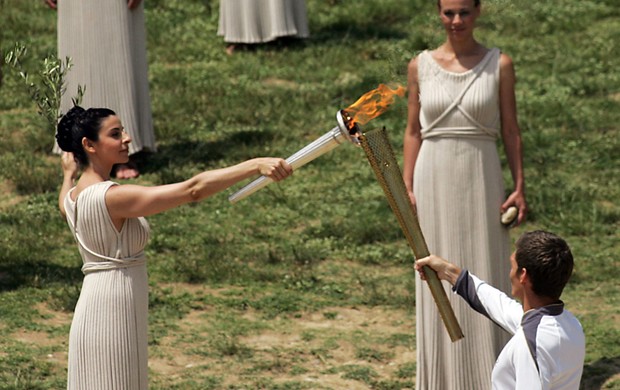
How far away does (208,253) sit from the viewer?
1052 centimetres

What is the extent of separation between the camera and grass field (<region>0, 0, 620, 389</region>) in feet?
28.3

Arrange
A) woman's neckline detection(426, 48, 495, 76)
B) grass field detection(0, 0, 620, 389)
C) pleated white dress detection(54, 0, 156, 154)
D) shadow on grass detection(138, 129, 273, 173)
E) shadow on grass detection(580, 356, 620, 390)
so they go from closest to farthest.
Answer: woman's neckline detection(426, 48, 495, 76)
shadow on grass detection(580, 356, 620, 390)
grass field detection(0, 0, 620, 389)
pleated white dress detection(54, 0, 156, 154)
shadow on grass detection(138, 129, 273, 173)

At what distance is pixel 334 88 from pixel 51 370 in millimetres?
6358

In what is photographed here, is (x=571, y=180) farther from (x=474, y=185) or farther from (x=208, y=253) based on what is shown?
(x=474, y=185)

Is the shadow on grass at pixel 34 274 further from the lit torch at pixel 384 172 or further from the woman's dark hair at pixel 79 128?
the lit torch at pixel 384 172

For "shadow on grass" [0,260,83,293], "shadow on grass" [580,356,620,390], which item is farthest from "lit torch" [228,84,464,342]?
"shadow on grass" [0,260,83,293]

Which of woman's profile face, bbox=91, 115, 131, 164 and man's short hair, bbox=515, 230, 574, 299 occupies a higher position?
woman's profile face, bbox=91, 115, 131, 164

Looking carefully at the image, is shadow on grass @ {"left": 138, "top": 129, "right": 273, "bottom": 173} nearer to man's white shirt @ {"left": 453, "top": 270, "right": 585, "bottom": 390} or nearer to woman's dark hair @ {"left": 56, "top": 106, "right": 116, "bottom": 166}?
woman's dark hair @ {"left": 56, "top": 106, "right": 116, "bottom": 166}

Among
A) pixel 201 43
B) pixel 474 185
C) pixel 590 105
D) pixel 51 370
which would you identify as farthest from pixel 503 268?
pixel 201 43

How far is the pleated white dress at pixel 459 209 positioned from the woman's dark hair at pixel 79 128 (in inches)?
84.5

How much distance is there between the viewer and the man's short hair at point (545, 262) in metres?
4.84

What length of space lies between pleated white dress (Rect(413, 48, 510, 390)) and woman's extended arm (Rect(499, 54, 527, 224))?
0.04m

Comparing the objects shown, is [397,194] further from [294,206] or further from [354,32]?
[354,32]

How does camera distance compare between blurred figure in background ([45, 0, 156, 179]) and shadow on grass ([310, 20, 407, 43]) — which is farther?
shadow on grass ([310, 20, 407, 43])
